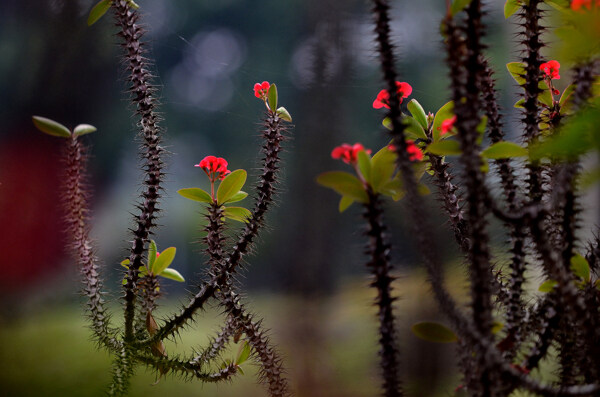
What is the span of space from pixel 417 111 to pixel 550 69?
17cm

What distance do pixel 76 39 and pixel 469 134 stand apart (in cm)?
130

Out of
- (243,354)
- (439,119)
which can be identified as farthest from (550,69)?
(243,354)

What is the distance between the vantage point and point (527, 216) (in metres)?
0.32

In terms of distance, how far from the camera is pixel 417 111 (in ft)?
1.72

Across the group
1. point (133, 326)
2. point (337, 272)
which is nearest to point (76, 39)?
point (133, 326)

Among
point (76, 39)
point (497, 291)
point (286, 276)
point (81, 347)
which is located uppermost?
point (76, 39)

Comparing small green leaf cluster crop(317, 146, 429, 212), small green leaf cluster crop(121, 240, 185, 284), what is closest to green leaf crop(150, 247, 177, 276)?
small green leaf cluster crop(121, 240, 185, 284)

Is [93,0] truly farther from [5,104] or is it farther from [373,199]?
[373,199]

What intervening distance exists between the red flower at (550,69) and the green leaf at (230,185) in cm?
41

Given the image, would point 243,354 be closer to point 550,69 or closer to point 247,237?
point 247,237

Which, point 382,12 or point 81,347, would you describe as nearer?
point 382,12

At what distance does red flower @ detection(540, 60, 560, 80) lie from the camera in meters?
0.50

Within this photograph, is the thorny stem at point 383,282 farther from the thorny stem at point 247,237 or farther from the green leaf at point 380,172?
the thorny stem at point 247,237

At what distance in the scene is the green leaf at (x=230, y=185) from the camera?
599 millimetres
